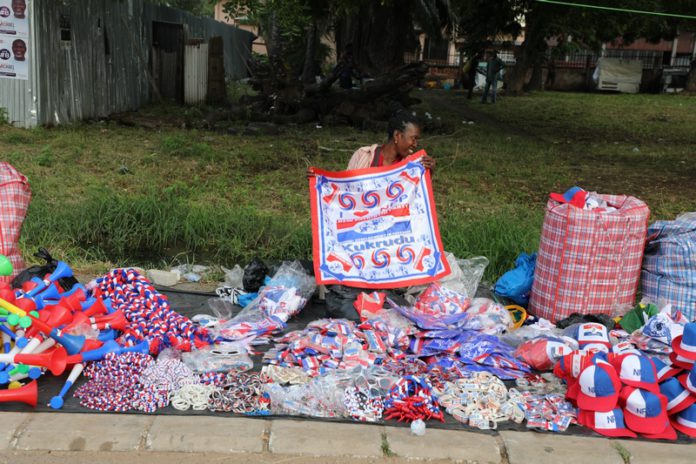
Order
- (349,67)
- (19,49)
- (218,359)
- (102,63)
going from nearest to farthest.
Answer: (218,359) → (19,49) → (102,63) → (349,67)

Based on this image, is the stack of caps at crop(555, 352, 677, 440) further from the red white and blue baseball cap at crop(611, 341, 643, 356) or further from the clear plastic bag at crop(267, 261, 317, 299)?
the clear plastic bag at crop(267, 261, 317, 299)

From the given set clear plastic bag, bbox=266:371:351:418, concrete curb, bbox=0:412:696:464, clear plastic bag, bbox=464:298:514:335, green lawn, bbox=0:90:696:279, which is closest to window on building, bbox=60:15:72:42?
green lawn, bbox=0:90:696:279

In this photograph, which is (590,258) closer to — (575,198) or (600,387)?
(575,198)

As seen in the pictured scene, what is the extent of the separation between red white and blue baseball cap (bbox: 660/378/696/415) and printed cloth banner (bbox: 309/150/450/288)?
1.73 m

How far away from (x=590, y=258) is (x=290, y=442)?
2.54 meters

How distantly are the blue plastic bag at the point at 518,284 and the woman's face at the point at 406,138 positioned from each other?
125 centimetres

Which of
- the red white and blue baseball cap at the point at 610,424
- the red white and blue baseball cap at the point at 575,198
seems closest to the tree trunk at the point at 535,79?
the red white and blue baseball cap at the point at 575,198

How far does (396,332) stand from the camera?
4234 millimetres

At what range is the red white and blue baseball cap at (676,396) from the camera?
3.36 m

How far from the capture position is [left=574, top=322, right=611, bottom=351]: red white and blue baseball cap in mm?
3863

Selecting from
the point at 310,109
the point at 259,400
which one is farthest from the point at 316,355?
the point at 310,109

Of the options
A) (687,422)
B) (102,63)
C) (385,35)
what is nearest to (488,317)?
(687,422)

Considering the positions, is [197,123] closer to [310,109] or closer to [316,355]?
[310,109]

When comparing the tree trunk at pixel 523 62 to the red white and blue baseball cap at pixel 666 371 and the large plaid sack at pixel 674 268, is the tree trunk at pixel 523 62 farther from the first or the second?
the red white and blue baseball cap at pixel 666 371
